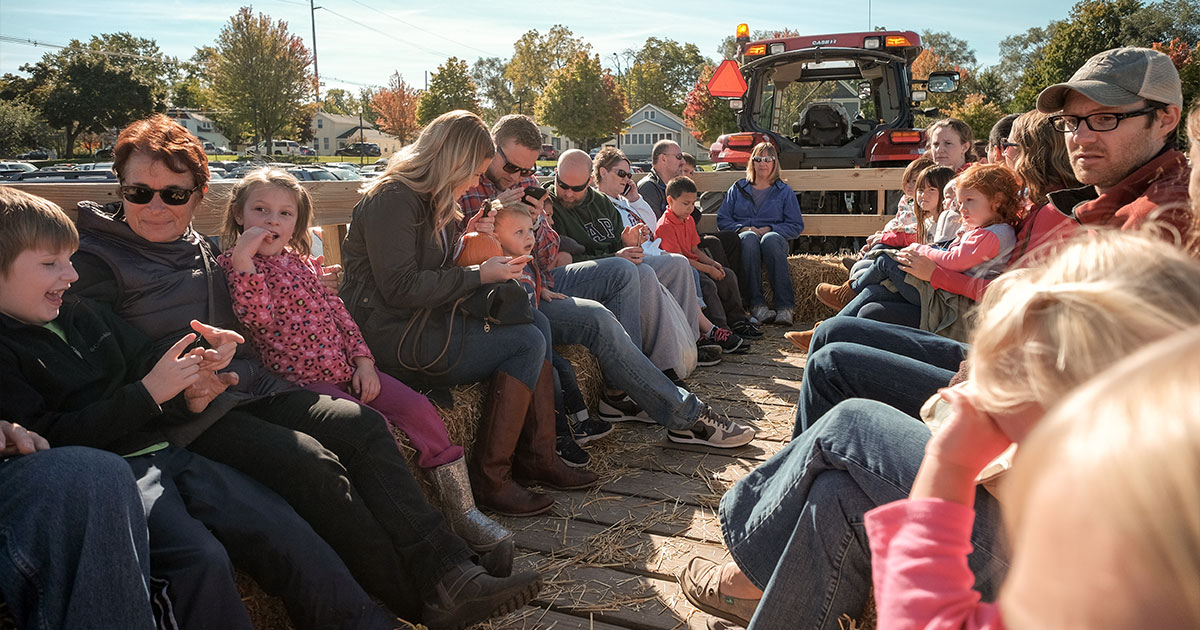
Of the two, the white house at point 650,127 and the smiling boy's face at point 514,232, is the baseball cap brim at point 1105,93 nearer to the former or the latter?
the smiling boy's face at point 514,232

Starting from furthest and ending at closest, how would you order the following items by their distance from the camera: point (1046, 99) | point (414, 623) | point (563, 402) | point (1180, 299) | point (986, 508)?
point (563, 402)
point (1046, 99)
point (414, 623)
point (986, 508)
point (1180, 299)

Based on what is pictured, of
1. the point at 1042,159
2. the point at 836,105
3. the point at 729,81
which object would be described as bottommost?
the point at 1042,159

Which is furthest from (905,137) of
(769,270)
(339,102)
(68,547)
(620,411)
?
(339,102)

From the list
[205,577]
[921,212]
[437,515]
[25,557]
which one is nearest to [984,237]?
[921,212]

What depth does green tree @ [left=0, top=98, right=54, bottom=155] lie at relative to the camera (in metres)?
43.5

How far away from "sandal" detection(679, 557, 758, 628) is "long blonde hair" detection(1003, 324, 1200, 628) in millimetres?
1560

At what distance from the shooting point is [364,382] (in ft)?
8.64

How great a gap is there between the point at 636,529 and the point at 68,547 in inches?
68.4

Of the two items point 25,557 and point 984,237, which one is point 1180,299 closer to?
point 25,557

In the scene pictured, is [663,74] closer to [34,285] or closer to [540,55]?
[540,55]

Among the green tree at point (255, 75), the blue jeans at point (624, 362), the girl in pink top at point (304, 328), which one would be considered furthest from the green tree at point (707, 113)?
the girl in pink top at point (304, 328)

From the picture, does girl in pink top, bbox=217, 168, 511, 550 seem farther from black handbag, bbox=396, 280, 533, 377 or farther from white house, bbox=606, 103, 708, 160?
white house, bbox=606, 103, 708, 160

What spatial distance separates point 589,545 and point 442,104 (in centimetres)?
4608

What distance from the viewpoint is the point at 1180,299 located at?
79 cm
